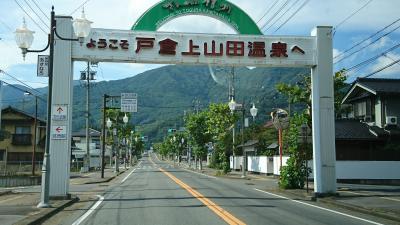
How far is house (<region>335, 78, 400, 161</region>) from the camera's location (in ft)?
116

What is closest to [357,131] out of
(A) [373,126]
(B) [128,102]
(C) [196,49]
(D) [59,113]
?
(A) [373,126]

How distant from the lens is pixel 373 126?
38.8 metres

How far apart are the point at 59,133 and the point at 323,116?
440 inches

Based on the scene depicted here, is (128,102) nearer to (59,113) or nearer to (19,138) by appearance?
(19,138)

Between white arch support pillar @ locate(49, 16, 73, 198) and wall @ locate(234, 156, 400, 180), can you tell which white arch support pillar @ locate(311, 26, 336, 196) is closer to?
white arch support pillar @ locate(49, 16, 73, 198)

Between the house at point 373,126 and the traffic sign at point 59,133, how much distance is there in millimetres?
22112

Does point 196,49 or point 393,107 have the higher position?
point 196,49

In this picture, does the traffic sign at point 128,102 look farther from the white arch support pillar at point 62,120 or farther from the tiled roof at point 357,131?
the white arch support pillar at point 62,120

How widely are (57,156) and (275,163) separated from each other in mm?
28054

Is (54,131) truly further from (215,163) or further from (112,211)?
(215,163)

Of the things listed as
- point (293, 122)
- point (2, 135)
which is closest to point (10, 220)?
point (2, 135)

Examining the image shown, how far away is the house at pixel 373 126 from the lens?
35219 millimetres

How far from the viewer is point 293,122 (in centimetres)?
2808

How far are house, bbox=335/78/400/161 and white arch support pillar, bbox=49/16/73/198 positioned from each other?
21943 millimetres
